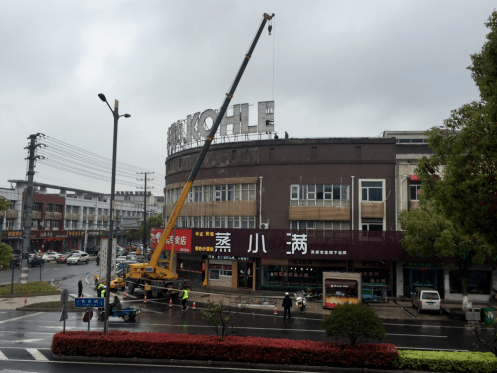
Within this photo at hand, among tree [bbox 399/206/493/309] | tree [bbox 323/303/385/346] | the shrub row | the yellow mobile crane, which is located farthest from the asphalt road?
tree [bbox 323/303/385/346]

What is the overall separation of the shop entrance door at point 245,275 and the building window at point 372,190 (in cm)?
1277

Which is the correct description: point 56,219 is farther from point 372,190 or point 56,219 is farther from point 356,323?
point 356,323

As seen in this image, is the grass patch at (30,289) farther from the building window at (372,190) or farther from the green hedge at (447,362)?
the green hedge at (447,362)

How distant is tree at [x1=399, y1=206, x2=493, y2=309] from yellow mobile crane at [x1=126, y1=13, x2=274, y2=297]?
17.4 m

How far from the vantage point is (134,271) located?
37438mm

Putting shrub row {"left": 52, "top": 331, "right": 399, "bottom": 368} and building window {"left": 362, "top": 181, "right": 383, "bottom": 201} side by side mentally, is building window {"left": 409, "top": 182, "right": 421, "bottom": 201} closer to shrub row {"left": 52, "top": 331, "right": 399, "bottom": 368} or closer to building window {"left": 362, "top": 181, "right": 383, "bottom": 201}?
building window {"left": 362, "top": 181, "right": 383, "bottom": 201}

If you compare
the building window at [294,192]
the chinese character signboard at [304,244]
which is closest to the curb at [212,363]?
the chinese character signboard at [304,244]

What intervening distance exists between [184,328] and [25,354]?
8.38 meters

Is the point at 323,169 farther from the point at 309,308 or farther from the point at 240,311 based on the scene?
the point at 240,311

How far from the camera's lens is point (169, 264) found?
1499 inches

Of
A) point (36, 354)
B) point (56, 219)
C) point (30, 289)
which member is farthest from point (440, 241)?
point (56, 219)

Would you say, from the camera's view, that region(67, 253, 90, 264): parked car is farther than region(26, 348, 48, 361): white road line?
Yes

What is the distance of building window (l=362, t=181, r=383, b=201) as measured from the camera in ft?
131

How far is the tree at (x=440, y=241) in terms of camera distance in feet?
98.6
